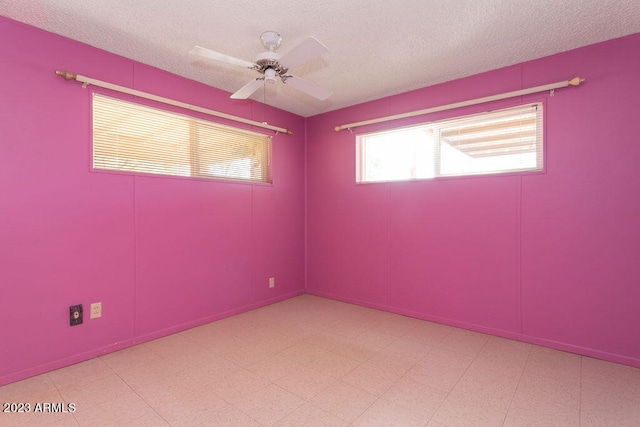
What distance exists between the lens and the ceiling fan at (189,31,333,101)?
191 cm

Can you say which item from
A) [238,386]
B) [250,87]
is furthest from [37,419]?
[250,87]

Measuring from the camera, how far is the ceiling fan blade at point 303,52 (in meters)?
1.83

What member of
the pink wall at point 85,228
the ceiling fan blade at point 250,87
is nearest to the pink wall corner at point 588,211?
the ceiling fan blade at point 250,87

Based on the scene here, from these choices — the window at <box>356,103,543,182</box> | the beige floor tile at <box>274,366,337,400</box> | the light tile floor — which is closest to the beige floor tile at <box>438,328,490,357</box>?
the light tile floor

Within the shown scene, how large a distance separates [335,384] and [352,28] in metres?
2.58

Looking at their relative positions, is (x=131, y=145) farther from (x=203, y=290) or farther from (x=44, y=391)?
(x=44, y=391)

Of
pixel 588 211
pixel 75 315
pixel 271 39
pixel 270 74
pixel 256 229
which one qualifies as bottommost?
pixel 75 315

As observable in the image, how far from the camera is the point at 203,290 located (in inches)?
130

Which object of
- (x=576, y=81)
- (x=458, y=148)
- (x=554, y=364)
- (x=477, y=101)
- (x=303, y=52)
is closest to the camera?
(x=303, y=52)

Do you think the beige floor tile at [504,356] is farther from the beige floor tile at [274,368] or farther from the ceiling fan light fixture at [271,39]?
the ceiling fan light fixture at [271,39]

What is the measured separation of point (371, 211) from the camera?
153 inches

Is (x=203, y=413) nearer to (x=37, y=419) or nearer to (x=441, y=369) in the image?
(x=37, y=419)

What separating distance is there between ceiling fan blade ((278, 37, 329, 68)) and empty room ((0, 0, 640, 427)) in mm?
15

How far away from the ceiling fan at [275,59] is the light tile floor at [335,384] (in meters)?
2.16
